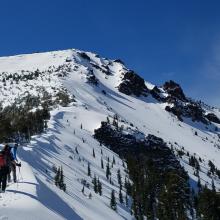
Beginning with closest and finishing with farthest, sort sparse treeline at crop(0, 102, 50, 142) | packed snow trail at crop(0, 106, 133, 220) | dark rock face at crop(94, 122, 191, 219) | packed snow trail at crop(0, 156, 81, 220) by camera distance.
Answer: packed snow trail at crop(0, 156, 81, 220)
packed snow trail at crop(0, 106, 133, 220)
dark rock face at crop(94, 122, 191, 219)
sparse treeline at crop(0, 102, 50, 142)

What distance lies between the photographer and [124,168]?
164 m

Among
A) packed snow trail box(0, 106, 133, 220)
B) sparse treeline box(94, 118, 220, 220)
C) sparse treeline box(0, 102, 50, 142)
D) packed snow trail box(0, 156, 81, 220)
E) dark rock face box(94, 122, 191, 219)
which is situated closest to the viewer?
packed snow trail box(0, 156, 81, 220)

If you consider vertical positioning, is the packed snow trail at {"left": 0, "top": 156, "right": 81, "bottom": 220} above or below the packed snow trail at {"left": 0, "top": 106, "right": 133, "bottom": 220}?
below

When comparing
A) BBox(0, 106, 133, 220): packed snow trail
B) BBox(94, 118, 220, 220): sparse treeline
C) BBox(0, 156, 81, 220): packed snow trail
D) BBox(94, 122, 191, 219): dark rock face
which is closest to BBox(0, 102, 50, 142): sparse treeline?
→ BBox(0, 106, 133, 220): packed snow trail

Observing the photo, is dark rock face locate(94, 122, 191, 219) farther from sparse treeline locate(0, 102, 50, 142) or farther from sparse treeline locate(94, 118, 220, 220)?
sparse treeline locate(0, 102, 50, 142)

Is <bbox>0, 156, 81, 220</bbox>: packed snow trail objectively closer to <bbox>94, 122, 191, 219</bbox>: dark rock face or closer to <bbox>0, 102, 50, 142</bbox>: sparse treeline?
<bbox>94, 122, 191, 219</bbox>: dark rock face

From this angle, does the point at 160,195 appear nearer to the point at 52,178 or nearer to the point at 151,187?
the point at 52,178

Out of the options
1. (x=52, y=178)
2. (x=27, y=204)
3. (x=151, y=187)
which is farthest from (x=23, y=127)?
(x=27, y=204)

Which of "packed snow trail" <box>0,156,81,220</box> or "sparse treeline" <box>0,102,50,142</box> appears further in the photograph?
"sparse treeline" <box>0,102,50,142</box>

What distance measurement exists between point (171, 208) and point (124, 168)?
72214 millimetres

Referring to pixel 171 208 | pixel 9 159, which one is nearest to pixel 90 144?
pixel 171 208

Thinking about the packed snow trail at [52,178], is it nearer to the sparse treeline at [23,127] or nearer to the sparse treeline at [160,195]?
the sparse treeline at [23,127]

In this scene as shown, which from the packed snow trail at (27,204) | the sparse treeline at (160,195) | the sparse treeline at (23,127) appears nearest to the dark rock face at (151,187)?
the sparse treeline at (160,195)

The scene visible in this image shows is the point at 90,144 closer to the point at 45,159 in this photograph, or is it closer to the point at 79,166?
the point at 79,166
